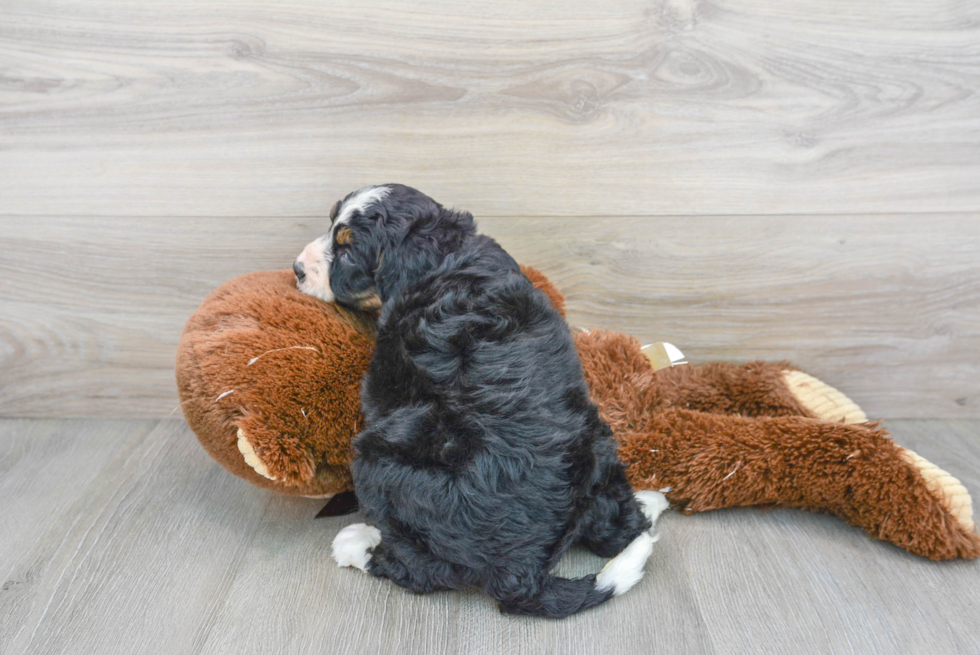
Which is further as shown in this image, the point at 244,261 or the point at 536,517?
the point at 244,261

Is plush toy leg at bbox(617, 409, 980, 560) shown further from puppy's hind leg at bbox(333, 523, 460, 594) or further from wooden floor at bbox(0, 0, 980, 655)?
puppy's hind leg at bbox(333, 523, 460, 594)

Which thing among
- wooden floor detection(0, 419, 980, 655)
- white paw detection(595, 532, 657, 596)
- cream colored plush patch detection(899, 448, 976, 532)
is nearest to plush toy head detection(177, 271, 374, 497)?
wooden floor detection(0, 419, 980, 655)

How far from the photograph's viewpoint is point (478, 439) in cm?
115

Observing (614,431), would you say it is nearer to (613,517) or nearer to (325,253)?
(613,517)

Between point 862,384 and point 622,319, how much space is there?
73 cm

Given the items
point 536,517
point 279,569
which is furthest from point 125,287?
point 536,517

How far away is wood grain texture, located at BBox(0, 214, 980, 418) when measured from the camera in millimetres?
1766

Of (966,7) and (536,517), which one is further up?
(966,7)

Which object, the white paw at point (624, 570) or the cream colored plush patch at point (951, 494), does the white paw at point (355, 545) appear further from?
the cream colored plush patch at point (951, 494)

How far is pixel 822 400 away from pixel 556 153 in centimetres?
93

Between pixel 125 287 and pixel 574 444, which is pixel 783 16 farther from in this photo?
pixel 125 287

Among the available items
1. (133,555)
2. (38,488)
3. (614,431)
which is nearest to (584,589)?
(614,431)

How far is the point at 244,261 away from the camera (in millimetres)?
1800

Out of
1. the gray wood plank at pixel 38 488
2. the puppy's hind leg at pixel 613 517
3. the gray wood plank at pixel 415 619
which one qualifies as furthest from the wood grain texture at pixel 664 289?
the gray wood plank at pixel 415 619
